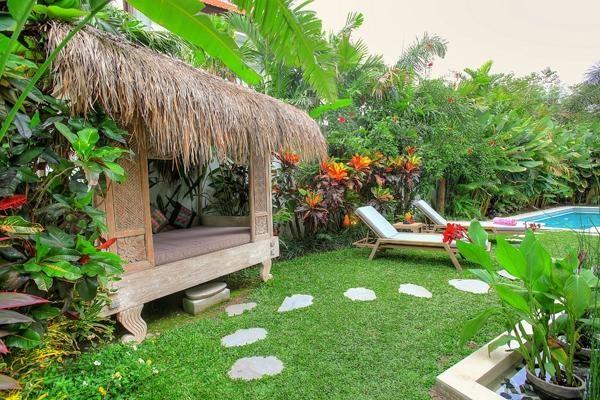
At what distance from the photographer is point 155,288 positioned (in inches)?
128

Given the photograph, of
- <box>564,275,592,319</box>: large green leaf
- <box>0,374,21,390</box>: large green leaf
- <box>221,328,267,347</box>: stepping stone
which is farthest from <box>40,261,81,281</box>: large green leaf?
<box>564,275,592,319</box>: large green leaf

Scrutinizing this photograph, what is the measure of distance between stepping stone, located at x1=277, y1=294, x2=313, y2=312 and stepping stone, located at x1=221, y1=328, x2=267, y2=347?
1.81 ft

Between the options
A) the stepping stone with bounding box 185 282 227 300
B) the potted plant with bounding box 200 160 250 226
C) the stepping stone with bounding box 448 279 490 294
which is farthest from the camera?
the potted plant with bounding box 200 160 250 226

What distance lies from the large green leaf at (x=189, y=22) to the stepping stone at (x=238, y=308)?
2656mm

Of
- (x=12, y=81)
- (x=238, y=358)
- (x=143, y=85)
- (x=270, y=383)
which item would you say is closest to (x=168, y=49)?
(x=143, y=85)

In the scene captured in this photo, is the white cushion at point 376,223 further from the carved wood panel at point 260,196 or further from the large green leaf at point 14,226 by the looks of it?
the large green leaf at point 14,226

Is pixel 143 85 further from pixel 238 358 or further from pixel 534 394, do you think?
pixel 534 394

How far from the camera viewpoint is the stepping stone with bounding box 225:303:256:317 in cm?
374

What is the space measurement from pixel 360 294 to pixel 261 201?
6.11 feet

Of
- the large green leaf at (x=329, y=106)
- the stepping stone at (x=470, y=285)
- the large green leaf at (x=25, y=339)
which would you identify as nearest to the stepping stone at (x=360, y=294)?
the stepping stone at (x=470, y=285)

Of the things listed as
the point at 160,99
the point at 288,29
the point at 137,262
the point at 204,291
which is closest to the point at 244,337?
the point at 204,291

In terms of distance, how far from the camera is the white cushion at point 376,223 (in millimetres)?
5605

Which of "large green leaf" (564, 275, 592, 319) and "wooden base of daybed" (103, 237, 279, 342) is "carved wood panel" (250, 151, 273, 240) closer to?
"wooden base of daybed" (103, 237, 279, 342)

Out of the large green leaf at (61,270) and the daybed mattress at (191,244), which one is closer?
the large green leaf at (61,270)
